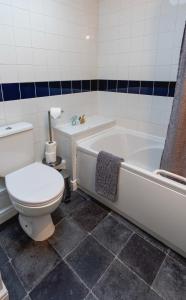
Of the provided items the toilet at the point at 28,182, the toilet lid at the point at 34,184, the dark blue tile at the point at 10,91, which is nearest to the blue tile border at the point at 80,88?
the dark blue tile at the point at 10,91

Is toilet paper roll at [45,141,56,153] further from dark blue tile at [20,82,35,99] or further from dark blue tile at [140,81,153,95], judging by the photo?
dark blue tile at [140,81,153,95]

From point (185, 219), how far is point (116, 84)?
64.1 inches

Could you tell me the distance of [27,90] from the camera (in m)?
1.67

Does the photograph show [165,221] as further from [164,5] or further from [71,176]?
[164,5]

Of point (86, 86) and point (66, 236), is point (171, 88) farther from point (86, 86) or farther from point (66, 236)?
point (66, 236)

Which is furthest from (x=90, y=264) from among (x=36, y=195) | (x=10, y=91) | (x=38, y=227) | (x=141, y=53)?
(x=141, y=53)

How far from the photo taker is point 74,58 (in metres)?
2.01

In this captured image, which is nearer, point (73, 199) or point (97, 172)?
point (97, 172)

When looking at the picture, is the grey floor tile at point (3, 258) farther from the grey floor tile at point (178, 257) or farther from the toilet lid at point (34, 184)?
the grey floor tile at point (178, 257)

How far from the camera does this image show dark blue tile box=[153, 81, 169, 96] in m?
1.81

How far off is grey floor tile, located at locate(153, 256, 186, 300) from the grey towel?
24.6 inches

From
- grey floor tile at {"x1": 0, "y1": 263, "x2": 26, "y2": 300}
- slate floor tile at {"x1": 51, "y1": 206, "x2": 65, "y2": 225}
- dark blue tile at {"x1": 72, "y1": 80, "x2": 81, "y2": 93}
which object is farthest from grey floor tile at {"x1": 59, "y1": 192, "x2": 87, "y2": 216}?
dark blue tile at {"x1": 72, "y1": 80, "x2": 81, "y2": 93}

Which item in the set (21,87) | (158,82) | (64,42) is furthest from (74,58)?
(158,82)

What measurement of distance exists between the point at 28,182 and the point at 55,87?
105 cm
